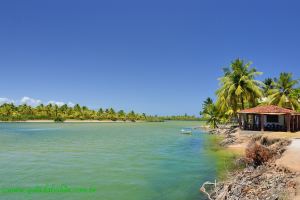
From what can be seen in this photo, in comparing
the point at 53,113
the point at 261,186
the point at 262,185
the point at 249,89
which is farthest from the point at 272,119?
the point at 53,113

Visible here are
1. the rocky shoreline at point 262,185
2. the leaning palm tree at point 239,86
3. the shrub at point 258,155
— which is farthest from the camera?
the leaning palm tree at point 239,86

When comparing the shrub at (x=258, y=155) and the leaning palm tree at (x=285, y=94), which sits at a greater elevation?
the leaning palm tree at (x=285, y=94)

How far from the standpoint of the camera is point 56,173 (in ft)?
55.8

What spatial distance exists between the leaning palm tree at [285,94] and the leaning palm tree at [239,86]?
3196mm

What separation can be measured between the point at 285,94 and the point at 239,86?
7716 mm

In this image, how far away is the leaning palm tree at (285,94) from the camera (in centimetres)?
4092

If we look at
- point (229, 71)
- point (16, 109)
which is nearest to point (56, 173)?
point (229, 71)

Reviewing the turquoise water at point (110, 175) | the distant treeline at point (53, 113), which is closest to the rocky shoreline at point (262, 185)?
the turquoise water at point (110, 175)

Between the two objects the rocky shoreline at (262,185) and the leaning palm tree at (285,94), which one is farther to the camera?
the leaning palm tree at (285,94)

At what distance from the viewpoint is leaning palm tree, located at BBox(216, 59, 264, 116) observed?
3978cm

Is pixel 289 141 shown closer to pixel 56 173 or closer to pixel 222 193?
pixel 222 193

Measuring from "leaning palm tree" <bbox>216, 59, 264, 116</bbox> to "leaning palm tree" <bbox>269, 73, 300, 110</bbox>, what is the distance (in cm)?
320

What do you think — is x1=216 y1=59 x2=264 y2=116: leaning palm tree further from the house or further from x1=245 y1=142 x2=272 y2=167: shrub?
x1=245 y1=142 x2=272 y2=167: shrub

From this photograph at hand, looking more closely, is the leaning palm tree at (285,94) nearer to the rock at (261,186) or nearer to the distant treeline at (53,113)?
the rock at (261,186)
